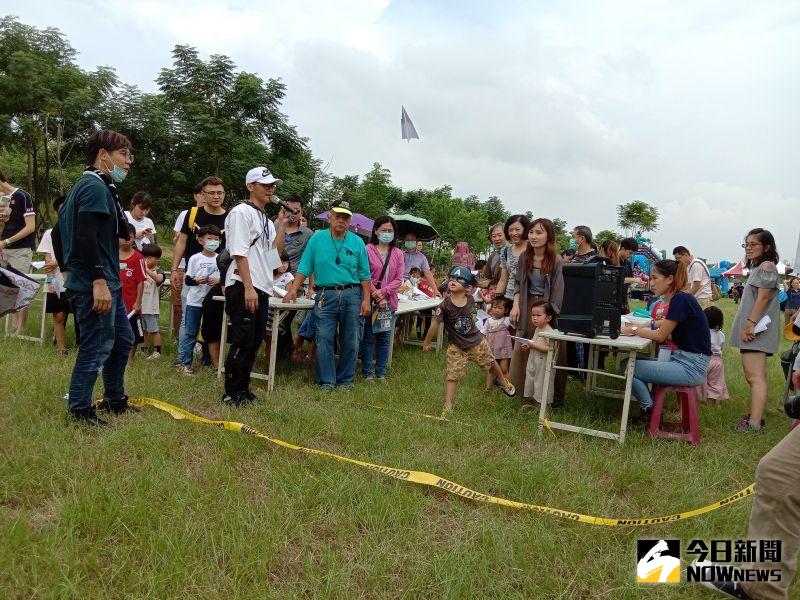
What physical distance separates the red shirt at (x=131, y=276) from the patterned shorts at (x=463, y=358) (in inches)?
138

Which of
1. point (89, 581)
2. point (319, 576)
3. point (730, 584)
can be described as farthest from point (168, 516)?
point (730, 584)

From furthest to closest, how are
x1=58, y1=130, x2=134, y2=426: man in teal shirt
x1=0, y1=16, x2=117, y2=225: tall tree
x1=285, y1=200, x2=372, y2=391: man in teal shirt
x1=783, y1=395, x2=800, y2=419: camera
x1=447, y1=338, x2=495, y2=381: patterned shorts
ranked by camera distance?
x1=0, y1=16, x2=117, y2=225: tall tree → x1=285, y1=200, x2=372, y2=391: man in teal shirt → x1=447, y1=338, x2=495, y2=381: patterned shorts → x1=58, y1=130, x2=134, y2=426: man in teal shirt → x1=783, y1=395, x2=800, y2=419: camera

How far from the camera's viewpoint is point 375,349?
6.14 meters

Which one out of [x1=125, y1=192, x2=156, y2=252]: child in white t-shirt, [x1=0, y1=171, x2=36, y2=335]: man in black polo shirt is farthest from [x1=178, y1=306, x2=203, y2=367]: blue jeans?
[x1=0, y1=171, x2=36, y2=335]: man in black polo shirt

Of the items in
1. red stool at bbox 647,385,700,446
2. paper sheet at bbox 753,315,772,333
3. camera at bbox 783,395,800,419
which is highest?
paper sheet at bbox 753,315,772,333

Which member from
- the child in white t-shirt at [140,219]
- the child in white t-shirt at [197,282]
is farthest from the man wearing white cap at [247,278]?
the child in white t-shirt at [140,219]

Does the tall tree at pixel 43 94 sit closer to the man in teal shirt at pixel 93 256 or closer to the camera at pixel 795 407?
the man in teal shirt at pixel 93 256

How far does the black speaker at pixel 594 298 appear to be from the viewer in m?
3.92

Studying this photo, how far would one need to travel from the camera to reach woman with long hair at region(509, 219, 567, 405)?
187 inches

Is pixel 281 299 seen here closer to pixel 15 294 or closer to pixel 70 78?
pixel 15 294

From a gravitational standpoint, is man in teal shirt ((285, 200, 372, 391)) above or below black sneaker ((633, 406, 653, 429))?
above

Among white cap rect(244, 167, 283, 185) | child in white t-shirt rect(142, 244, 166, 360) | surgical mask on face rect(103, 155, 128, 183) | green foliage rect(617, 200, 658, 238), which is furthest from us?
green foliage rect(617, 200, 658, 238)

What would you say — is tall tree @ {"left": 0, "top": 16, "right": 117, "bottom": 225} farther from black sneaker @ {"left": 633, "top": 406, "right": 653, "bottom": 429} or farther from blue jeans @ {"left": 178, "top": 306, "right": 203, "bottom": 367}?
black sneaker @ {"left": 633, "top": 406, "right": 653, "bottom": 429}

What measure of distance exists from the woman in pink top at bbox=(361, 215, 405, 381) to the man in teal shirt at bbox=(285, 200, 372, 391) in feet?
1.97
